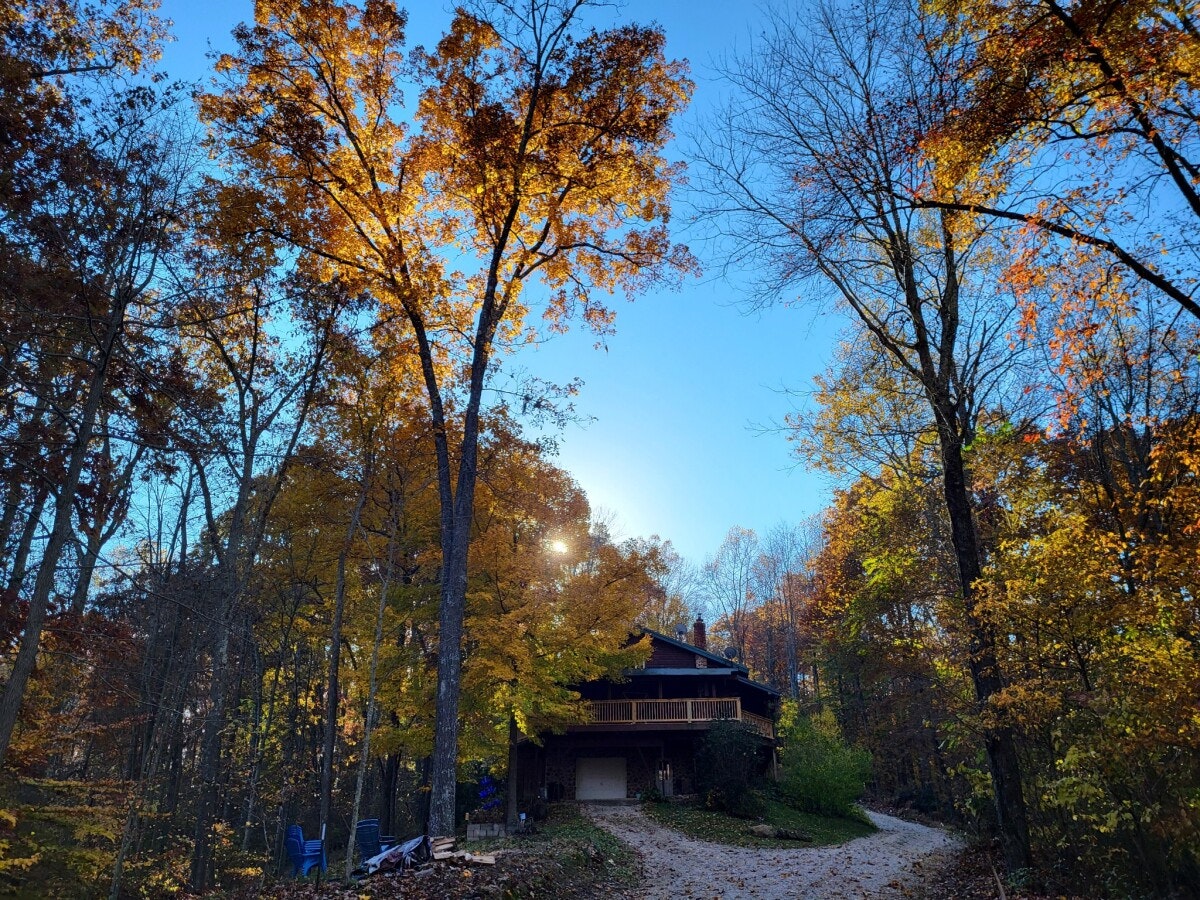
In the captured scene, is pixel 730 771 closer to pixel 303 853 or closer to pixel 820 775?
pixel 820 775

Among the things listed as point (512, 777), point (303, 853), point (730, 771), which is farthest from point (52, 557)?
point (730, 771)

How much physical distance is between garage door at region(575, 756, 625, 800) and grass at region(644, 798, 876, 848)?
8.99 ft

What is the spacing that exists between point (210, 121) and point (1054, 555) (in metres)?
13.3

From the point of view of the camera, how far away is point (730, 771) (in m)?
20.7

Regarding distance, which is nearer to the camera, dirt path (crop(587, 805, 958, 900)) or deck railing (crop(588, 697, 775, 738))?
dirt path (crop(587, 805, 958, 900))

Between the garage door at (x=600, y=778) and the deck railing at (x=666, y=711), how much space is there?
7.81 ft

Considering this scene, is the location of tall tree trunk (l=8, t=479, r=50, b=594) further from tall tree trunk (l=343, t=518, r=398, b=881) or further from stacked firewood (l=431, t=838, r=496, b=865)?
stacked firewood (l=431, t=838, r=496, b=865)

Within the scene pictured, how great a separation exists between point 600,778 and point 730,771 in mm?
5755

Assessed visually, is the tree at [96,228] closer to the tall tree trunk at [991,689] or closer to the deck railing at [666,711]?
the tall tree trunk at [991,689]

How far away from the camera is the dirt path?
1009 centimetres

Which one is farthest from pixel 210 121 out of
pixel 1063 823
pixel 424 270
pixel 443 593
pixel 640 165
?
pixel 1063 823

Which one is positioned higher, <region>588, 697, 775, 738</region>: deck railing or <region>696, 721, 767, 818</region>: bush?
<region>588, 697, 775, 738</region>: deck railing

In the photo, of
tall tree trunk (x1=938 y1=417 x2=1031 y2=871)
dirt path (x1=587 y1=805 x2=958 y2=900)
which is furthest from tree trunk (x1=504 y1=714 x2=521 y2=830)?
tall tree trunk (x1=938 y1=417 x2=1031 y2=871)

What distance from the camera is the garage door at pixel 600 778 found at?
24.0 meters
